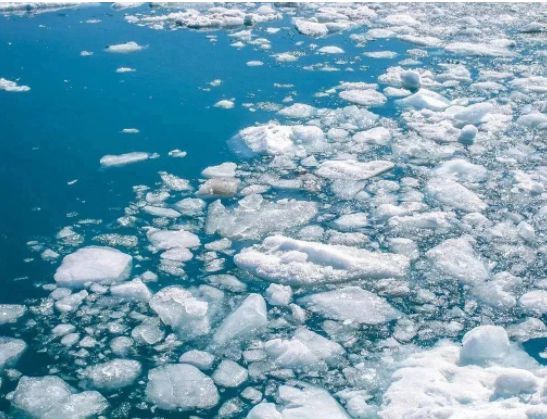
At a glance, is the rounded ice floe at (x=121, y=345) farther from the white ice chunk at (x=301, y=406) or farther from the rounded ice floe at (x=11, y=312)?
the white ice chunk at (x=301, y=406)

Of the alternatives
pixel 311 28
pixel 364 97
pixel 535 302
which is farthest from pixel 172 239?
pixel 311 28

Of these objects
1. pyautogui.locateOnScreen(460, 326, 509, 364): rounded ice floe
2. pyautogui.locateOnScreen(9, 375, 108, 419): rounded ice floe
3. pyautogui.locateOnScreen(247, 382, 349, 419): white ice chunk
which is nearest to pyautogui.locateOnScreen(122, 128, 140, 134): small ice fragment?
pyautogui.locateOnScreen(9, 375, 108, 419): rounded ice floe

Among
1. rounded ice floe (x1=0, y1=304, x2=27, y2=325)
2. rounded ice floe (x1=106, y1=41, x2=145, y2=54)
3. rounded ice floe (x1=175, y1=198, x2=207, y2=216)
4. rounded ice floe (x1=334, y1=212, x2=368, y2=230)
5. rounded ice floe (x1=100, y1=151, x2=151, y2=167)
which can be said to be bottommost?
rounded ice floe (x1=0, y1=304, x2=27, y2=325)

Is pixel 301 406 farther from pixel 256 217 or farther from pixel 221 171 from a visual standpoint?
pixel 221 171

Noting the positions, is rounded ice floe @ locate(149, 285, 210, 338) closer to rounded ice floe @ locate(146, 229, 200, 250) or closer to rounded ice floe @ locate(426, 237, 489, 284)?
rounded ice floe @ locate(146, 229, 200, 250)

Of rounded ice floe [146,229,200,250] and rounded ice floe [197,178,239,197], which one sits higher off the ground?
rounded ice floe [197,178,239,197]
